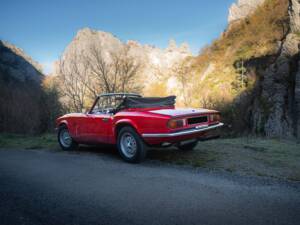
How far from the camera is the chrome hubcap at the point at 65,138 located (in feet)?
22.4

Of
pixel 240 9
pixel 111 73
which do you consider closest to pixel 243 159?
pixel 111 73

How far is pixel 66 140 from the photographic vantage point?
691 centimetres

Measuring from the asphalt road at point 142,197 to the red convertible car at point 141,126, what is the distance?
0.54m

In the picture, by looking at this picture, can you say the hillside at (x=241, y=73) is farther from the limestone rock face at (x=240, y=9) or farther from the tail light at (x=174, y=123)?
the tail light at (x=174, y=123)

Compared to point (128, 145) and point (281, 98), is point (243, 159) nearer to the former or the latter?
point (128, 145)

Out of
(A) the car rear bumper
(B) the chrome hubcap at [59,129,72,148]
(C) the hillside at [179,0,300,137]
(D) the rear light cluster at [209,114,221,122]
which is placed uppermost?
(C) the hillside at [179,0,300,137]

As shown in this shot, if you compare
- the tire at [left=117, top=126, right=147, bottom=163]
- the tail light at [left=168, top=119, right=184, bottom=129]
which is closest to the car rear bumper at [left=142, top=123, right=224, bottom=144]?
the tail light at [left=168, top=119, right=184, bottom=129]

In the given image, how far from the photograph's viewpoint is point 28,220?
2344 millimetres

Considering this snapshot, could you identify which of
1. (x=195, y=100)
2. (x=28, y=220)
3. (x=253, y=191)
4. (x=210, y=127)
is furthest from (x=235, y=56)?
(x=28, y=220)

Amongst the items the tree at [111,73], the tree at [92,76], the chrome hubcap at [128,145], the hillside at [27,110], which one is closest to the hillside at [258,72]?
the tree at [111,73]

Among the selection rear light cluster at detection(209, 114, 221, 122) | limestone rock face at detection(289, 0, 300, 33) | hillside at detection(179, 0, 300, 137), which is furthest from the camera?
limestone rock face at detection(289, 0, 300, 33)

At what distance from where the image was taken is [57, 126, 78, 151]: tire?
22.1 ft

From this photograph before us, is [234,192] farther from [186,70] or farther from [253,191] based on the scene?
[186,70]

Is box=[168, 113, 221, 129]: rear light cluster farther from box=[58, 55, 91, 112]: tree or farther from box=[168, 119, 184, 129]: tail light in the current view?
box=[58, 55, 91, 112]: tree
